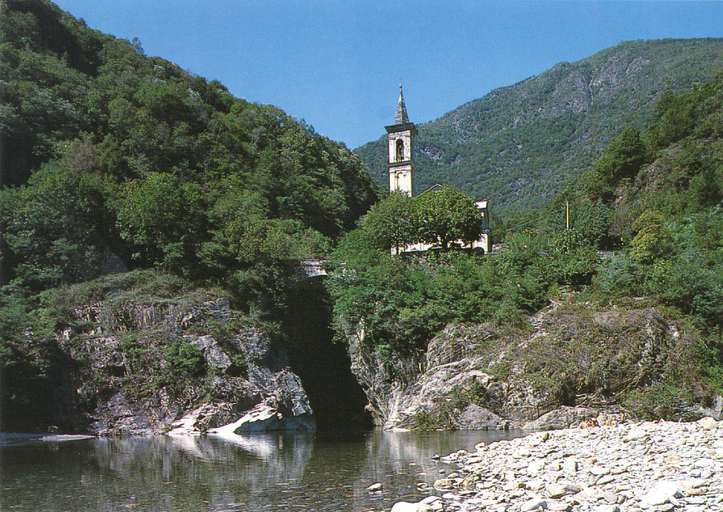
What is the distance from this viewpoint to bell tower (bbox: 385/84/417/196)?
60.1 m

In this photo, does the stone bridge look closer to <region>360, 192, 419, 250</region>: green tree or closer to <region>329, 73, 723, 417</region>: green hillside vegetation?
<region>329, 73, 723, 417</region>: green hillside vegetation

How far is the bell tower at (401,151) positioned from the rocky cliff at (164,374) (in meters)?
29.6

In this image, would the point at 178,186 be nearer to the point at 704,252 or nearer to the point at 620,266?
the point at 620,266

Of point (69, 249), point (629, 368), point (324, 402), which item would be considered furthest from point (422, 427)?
point (69, 249)

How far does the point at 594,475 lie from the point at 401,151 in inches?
1998

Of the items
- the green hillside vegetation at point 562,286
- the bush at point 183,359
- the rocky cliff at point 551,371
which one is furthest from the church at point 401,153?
the bush at point 183,359

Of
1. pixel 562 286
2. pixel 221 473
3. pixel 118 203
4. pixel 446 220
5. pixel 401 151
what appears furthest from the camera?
pixel 401 151

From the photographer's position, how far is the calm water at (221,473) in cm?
1368

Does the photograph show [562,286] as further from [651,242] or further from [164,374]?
[164,374]

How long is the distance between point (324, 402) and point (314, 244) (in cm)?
1025

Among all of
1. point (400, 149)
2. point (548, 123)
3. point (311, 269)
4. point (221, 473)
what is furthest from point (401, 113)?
point (548, 123)

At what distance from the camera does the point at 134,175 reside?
→ 1738 inches

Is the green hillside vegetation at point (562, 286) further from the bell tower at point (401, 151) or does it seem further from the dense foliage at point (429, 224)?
the bell tower at point (401, 151)

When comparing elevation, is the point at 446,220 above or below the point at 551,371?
above
